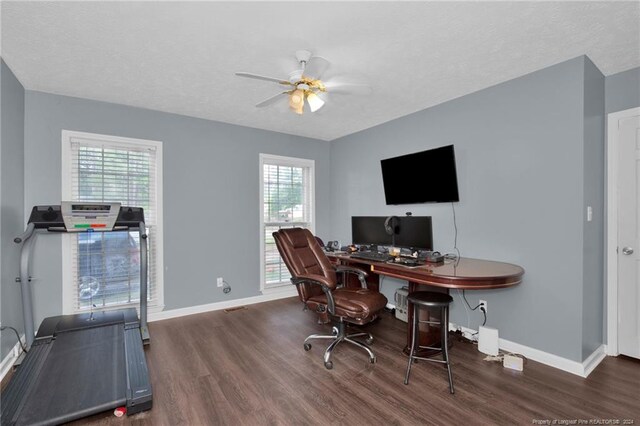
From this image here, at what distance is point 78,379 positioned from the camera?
206 cm

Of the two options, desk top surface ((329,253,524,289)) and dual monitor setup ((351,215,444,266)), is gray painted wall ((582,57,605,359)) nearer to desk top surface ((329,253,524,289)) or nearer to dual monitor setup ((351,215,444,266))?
desk top surface ((329,253,524,289))

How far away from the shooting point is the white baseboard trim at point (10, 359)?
2.38 meters

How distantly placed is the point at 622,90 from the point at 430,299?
99.4 inches

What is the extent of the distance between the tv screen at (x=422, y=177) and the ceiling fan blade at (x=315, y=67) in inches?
62.4

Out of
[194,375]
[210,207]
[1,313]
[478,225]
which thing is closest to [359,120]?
[478,225]

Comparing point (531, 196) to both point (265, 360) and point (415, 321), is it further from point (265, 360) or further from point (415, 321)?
point (265, 360)

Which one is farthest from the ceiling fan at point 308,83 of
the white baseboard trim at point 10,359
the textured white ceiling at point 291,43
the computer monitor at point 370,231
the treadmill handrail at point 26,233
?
the white baseboard trim at point 10,359

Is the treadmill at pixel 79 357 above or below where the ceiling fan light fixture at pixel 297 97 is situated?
below

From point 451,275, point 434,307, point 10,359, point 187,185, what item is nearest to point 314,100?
point 451,275

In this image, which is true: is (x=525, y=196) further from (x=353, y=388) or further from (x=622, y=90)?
(x=353, y=388)

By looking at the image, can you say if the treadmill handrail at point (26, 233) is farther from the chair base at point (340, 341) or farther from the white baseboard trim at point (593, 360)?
the white baseboard trim at point (593, 360)

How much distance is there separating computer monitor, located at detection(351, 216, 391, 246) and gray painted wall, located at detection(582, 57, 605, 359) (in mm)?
1830

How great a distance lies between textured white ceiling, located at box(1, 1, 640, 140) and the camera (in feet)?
6.18

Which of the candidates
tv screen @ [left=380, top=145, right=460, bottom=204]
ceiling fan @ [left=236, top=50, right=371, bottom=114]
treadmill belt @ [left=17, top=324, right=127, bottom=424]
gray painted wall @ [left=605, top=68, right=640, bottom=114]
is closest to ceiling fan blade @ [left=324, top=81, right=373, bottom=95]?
ceiling fan @ [left=236, top=50, right=371, bottom=114]
